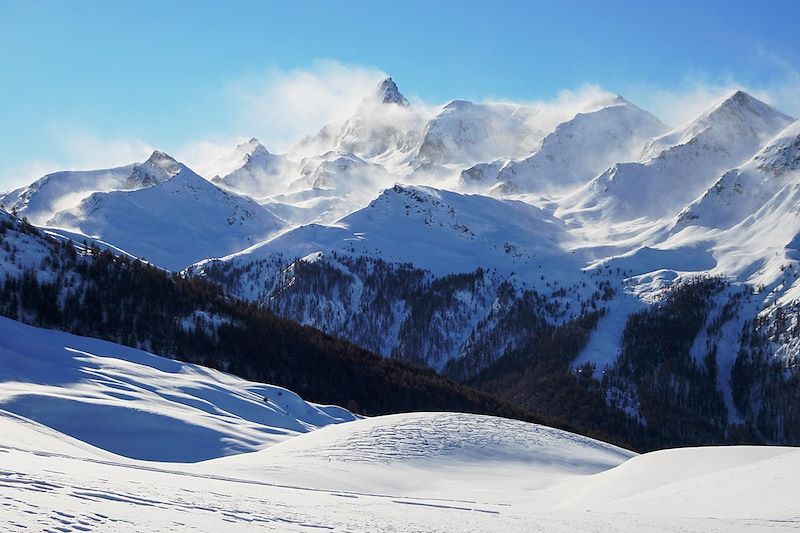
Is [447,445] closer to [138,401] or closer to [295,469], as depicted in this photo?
[295,469]

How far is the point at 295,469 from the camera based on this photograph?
41.1 metres

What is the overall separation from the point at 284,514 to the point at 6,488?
709cm

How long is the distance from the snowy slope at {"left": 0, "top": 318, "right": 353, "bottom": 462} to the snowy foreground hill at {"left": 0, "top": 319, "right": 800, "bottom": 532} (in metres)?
0.18

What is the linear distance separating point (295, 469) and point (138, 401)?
2834cm

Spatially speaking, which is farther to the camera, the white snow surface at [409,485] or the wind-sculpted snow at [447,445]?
the wind-sculpted snow at [447,445]

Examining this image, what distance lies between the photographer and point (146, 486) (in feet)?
82.7

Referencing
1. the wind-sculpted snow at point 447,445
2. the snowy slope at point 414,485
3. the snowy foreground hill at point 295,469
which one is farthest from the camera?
the wind-sculpted snow at point 447,445

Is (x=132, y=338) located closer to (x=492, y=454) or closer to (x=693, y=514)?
(x=492, y=454)

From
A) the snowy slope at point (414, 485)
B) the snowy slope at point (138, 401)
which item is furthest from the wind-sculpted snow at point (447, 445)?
the snowy slope at point (138, 401)

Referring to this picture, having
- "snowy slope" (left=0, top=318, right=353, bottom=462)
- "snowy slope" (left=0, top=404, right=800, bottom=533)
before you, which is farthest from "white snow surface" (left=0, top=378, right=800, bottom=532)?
"snowy slope" (left=0, top=318, right=353, bottom=462)

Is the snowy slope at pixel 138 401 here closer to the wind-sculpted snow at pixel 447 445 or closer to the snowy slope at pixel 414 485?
the wind-sculpted snow at pixel 447 445

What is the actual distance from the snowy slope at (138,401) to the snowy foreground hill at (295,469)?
0.18m

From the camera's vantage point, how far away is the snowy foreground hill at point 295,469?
75.7 feet

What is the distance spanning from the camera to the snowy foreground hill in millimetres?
23062
